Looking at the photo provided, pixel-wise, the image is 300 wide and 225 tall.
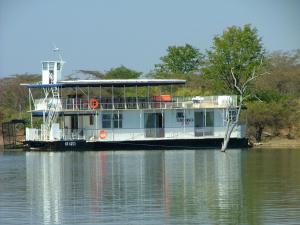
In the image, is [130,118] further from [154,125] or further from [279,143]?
[279,143]

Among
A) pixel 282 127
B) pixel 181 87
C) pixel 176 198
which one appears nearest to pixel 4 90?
pixel 181 87

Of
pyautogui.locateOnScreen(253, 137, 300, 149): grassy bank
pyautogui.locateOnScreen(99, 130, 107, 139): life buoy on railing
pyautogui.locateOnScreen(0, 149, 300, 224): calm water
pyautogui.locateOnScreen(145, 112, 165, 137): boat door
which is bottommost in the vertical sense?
pyautogui.locateOnScreen(0, 149, 300, 224): calm water

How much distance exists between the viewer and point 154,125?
65.7 meters

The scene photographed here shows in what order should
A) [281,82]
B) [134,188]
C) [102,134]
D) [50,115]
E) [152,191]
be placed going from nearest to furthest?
[152,191] < [134,188] < [50,115] < [102,134] < [281,82]

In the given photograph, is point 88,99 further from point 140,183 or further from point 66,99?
point 140,183

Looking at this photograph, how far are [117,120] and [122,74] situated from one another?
26.9m

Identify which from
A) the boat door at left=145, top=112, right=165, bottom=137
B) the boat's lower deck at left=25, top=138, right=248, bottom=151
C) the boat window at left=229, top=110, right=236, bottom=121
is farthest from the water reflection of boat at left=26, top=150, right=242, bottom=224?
the boat door at left=145, top=112, right=165, bottom=137

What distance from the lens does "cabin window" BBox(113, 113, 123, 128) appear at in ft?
214

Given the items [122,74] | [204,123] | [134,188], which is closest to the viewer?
[134,188]

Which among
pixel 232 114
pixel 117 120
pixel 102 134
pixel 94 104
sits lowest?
pixel 102 134

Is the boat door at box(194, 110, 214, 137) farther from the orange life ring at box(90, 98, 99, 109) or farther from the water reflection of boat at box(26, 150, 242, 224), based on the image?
the water reflection of boat at box(26, 150, 242, 224)

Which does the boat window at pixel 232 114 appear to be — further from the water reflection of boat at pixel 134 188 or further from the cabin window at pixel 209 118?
the water reflection of boat at pixel 134 188

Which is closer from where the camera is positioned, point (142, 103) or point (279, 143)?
point (142, 103)

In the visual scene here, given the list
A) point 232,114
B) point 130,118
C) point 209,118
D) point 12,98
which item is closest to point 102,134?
point 130,118
